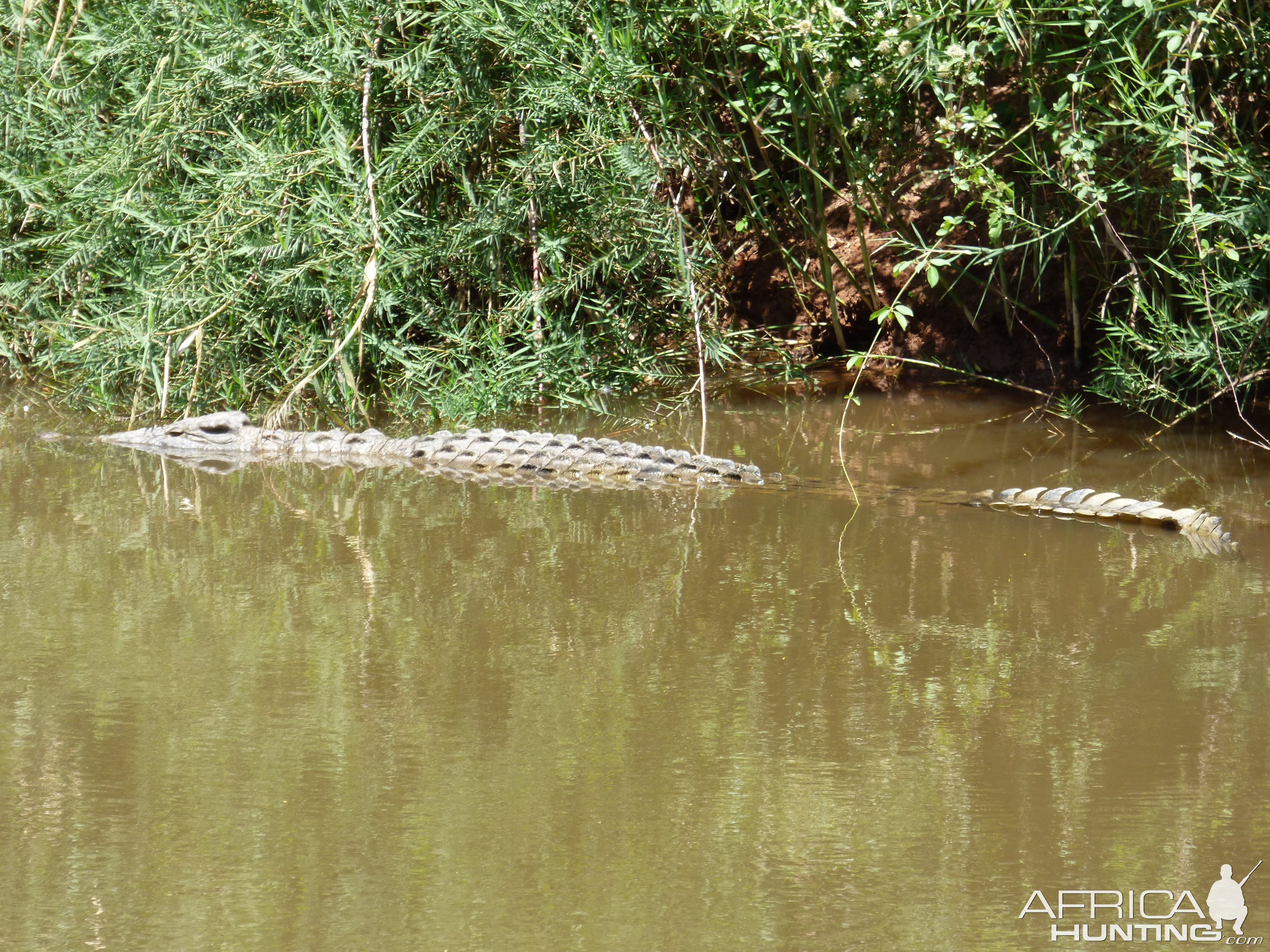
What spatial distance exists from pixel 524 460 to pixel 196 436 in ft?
4.64

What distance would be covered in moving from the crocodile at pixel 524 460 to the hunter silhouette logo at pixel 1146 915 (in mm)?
1902

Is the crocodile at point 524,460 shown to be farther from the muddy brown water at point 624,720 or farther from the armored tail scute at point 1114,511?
the muddy brown water at point 624,720

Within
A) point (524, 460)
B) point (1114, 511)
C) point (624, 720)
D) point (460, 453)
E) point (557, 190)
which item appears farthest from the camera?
point (557, 190)

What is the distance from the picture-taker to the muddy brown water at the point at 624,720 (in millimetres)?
1916

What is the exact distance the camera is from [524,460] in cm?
444

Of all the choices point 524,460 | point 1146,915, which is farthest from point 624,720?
point 524,460

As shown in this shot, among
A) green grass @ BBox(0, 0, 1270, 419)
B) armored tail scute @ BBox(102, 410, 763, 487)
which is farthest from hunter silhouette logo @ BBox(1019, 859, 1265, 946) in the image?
green grass @ BBox(0, 0, 1270, 419)

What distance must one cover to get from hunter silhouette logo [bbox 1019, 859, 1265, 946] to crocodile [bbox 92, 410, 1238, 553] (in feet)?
6.24

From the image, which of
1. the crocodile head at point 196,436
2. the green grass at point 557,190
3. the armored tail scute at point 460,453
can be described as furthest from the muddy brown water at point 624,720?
the green grass at point 557,190

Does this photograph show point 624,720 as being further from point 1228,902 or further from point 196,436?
point 196,436

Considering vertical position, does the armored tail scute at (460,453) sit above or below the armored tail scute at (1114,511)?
above

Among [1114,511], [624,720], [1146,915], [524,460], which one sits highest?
[524,460]

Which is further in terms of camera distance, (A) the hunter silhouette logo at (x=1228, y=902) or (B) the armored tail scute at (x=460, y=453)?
(B) the armored tail scute at (x=460, y=453)

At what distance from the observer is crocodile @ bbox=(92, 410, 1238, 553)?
12.3 ft
